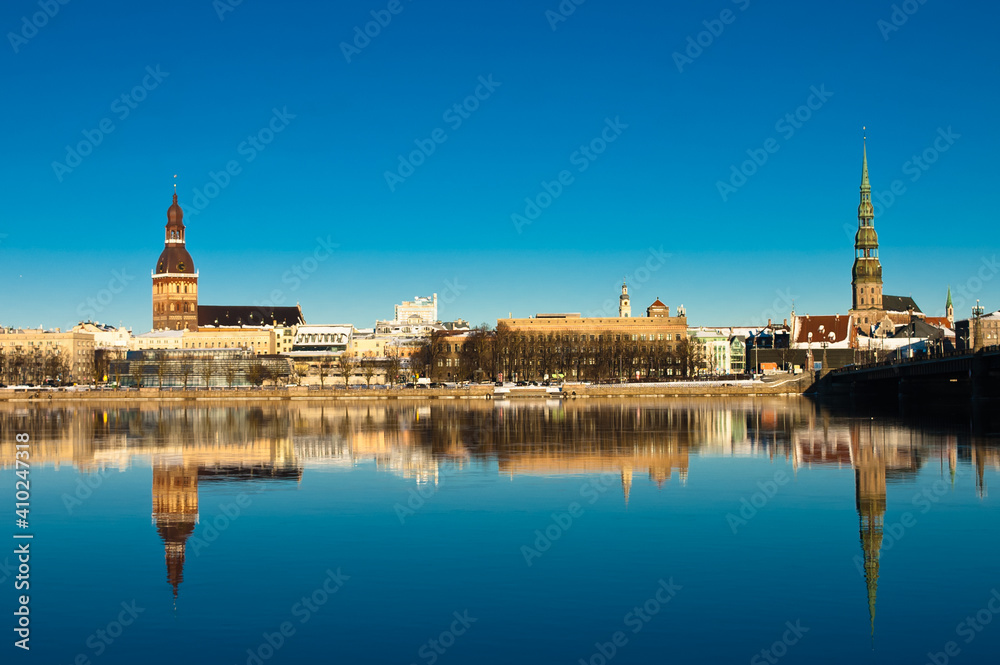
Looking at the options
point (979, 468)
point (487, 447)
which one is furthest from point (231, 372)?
point (979, 468)

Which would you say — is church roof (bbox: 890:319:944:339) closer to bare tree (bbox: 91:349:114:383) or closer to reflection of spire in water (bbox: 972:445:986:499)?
bare tree (bbox: 91:349:114:383)

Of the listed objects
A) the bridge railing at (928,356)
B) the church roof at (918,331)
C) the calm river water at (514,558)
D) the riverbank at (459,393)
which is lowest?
the calm river water at (514,558)

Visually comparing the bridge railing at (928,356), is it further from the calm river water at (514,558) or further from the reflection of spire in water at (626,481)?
the reflection of spire in water at (626,481)

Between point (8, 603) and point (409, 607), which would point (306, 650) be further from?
point (8, 603)

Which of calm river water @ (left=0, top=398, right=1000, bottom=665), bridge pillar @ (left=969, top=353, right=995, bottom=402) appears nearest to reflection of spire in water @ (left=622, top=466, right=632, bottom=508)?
calm river water @ (left=0, top=398, right=1000, bottom=665)

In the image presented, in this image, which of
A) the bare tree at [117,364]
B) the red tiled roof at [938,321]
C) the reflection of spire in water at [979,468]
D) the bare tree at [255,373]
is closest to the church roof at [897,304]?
the red tiled roof at [938,321]

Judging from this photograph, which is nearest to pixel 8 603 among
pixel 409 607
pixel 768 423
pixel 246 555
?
pixel 246 555
